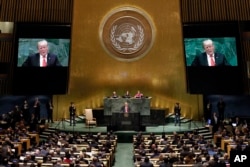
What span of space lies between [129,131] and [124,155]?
3.04m

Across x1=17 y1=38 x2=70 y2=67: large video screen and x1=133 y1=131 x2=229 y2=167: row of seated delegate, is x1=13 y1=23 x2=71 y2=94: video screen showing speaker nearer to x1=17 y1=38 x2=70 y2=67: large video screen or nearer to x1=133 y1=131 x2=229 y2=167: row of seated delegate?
x1=17 y1=38 x2=70 y2=67: large video screen

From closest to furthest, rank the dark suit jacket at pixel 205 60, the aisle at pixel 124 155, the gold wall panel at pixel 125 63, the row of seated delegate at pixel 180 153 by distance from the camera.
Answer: the row of seated delegate at pixel 180 153 < the aisle at pixel 124 155 < the dark suit jacket at pixel 205 60 < the gold wall panel at pixel 125 63

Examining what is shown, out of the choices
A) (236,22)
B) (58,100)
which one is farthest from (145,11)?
(58,100)

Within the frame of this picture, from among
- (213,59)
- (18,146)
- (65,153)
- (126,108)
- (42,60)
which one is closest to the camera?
(65,153)

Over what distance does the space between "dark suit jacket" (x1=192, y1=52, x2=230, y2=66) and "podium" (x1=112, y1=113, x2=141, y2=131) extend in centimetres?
468

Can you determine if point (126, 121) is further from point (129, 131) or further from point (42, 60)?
point (42, 60)

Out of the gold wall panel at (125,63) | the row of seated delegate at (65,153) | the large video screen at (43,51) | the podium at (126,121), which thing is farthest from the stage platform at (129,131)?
the large video screen at (43,51)

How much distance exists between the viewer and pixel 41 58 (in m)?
20.4

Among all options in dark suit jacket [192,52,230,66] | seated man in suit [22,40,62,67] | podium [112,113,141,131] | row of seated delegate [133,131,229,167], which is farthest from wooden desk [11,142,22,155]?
dark suit jacket [192,52,230,66]

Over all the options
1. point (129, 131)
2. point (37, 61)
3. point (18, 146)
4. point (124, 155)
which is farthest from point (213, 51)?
point (18, 146)

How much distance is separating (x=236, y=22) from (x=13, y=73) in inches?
487

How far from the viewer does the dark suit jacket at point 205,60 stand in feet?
65.8

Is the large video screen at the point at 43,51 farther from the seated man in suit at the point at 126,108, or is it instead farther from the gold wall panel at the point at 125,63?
the seated man in suit at the point at 126,108

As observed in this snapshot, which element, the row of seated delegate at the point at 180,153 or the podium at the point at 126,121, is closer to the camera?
the row of seated delegate at the point at 180,153
